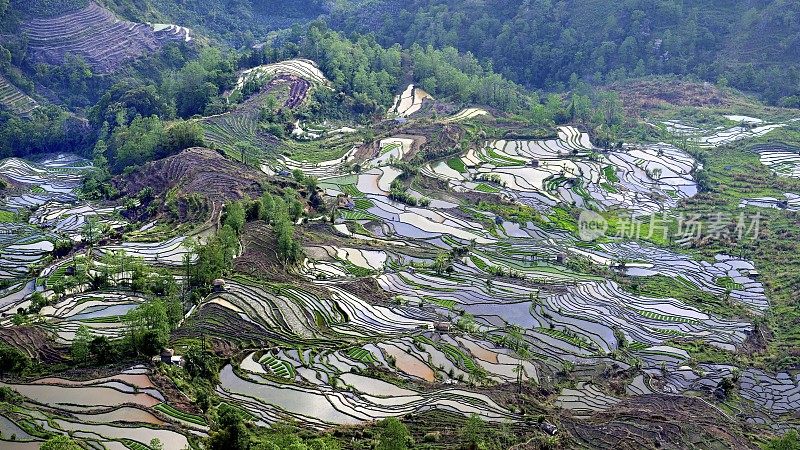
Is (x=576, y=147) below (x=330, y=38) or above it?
below

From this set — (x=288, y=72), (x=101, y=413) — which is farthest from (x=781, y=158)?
(x=101, y=413)

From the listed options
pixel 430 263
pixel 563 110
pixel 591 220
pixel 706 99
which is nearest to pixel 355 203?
pixel 430 263

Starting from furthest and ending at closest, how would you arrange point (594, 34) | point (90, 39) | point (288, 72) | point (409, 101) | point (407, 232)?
point (594, 34) → point (90, 39) → point (409, 101) → point (288, 72) → point (407, 232)

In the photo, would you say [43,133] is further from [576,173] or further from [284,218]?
[576,173]

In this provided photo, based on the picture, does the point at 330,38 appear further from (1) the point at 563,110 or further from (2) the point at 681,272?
(2) the point at 681,272

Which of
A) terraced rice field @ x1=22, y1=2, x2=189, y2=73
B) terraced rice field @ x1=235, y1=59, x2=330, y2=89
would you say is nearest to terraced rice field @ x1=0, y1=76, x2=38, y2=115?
terraced rice field @ x1=22, y1=2, x2=189, y2=73

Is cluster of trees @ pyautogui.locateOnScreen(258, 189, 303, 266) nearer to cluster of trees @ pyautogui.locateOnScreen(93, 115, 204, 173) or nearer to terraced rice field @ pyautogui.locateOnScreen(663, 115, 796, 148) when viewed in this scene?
cluster of trees @ pyautogui.locateOnScreen(93, 115, 204, 173)

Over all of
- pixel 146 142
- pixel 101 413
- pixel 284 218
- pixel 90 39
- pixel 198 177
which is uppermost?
pixel 90 39

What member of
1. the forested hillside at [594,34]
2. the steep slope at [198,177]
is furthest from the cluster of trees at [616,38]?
the steep slope at [198,177]

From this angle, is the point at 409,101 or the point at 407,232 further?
the point at 409,101

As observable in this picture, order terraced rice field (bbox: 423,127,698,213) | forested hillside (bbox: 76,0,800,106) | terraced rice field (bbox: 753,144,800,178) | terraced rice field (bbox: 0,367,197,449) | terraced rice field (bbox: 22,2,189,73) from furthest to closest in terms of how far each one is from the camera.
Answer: forested hillside (bbox: 76,0,800,106) → terraced rice field (bbox: 22,2,189,73) → terraced rice field (bbox: 753,144,800,178) → terraced rice field (bbox: 423,127,698,213) → terraced rice field (bbox: 0,367,197,449)

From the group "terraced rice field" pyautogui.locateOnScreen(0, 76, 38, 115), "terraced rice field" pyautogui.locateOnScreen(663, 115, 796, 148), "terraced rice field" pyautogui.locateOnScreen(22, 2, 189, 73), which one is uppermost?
"terraced rice field" pyautogui.locateOnScreen(22, 2, 189, 73)
